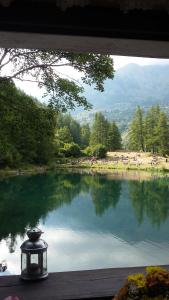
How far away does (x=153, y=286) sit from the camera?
1038mm

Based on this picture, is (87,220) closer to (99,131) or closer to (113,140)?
(99,131)

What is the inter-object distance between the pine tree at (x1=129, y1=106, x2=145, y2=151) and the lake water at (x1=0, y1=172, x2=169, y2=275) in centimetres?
1195

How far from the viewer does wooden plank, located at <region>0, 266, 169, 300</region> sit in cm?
154

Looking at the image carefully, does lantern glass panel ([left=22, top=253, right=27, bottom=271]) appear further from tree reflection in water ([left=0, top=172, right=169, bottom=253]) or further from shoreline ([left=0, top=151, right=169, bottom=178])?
shoreline ([left=0, top=151, right=169, bottom=178])

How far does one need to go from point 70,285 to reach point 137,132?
127ft

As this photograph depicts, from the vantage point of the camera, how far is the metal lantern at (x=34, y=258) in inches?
67.8

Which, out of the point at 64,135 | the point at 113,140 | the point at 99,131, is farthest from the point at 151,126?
the point at 64,135

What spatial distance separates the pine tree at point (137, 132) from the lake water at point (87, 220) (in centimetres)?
1195

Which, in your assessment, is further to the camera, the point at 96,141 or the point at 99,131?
the point at 96,141

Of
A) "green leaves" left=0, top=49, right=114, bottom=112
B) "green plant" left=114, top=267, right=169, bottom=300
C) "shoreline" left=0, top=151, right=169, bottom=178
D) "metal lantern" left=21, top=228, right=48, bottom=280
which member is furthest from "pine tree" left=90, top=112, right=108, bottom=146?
"green plant" left=114, top=267, right=169, bottom=300

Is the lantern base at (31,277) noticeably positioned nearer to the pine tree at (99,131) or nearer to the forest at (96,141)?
the forest at (96,141)

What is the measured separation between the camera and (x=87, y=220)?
1638 centimetres

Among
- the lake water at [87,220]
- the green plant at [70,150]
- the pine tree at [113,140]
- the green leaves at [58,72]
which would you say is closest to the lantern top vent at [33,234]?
the green leaves at [58,72]

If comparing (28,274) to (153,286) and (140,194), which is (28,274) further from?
(140,194)
